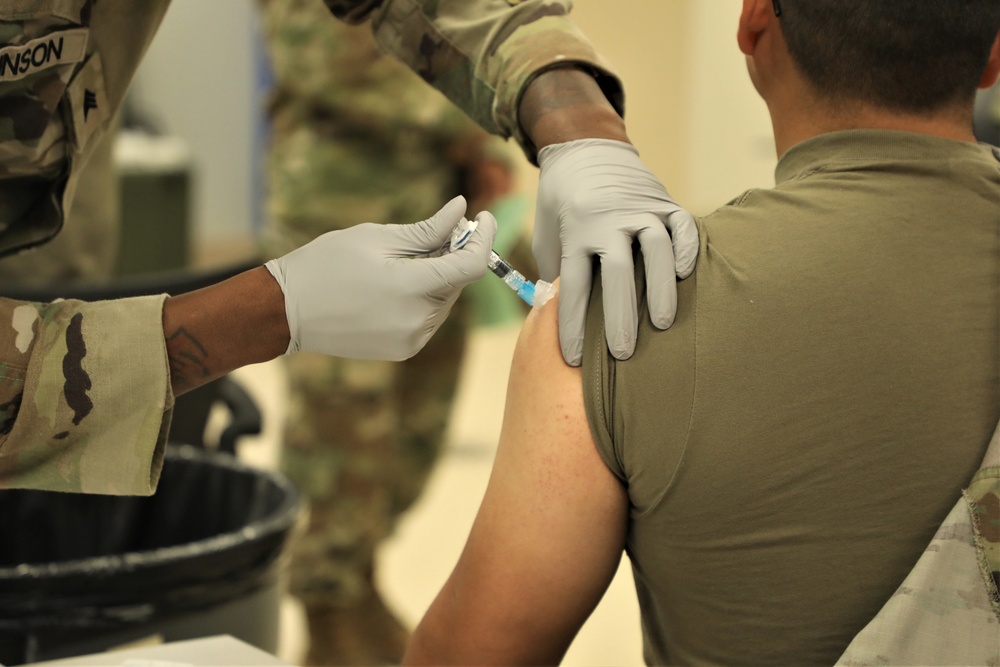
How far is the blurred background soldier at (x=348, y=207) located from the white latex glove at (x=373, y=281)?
56.5 inches

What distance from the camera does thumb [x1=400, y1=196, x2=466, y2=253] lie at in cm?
109

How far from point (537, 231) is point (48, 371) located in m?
0.54

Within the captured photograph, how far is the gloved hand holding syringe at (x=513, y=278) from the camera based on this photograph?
110cm

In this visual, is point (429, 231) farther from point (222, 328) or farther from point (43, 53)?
point (43, 53)

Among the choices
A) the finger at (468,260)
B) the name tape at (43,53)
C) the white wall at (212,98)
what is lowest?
the white wall at (212,98)

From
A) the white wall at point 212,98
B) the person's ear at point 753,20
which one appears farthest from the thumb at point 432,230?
the white wall at point 212,98

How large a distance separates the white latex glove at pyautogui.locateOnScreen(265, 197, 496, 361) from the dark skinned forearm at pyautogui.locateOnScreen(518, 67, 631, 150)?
0.20 meters

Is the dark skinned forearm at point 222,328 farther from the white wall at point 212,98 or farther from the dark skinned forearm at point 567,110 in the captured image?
the white wall at point 212,98

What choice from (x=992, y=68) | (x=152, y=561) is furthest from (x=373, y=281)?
(x=152, y=561)

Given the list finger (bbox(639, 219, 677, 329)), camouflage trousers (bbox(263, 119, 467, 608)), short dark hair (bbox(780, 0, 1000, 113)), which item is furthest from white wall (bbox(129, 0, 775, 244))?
camouflage trousers (bbox(263, 119, 467, 608))

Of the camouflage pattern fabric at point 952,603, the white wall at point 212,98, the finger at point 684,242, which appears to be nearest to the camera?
the camouflage pattern fabric at point 952,603

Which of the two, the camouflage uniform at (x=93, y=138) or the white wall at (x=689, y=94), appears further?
the white wall at (x=689, y=94)

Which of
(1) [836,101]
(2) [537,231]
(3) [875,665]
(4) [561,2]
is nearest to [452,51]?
(4) [561,2]

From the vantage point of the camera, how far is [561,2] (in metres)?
1.36
